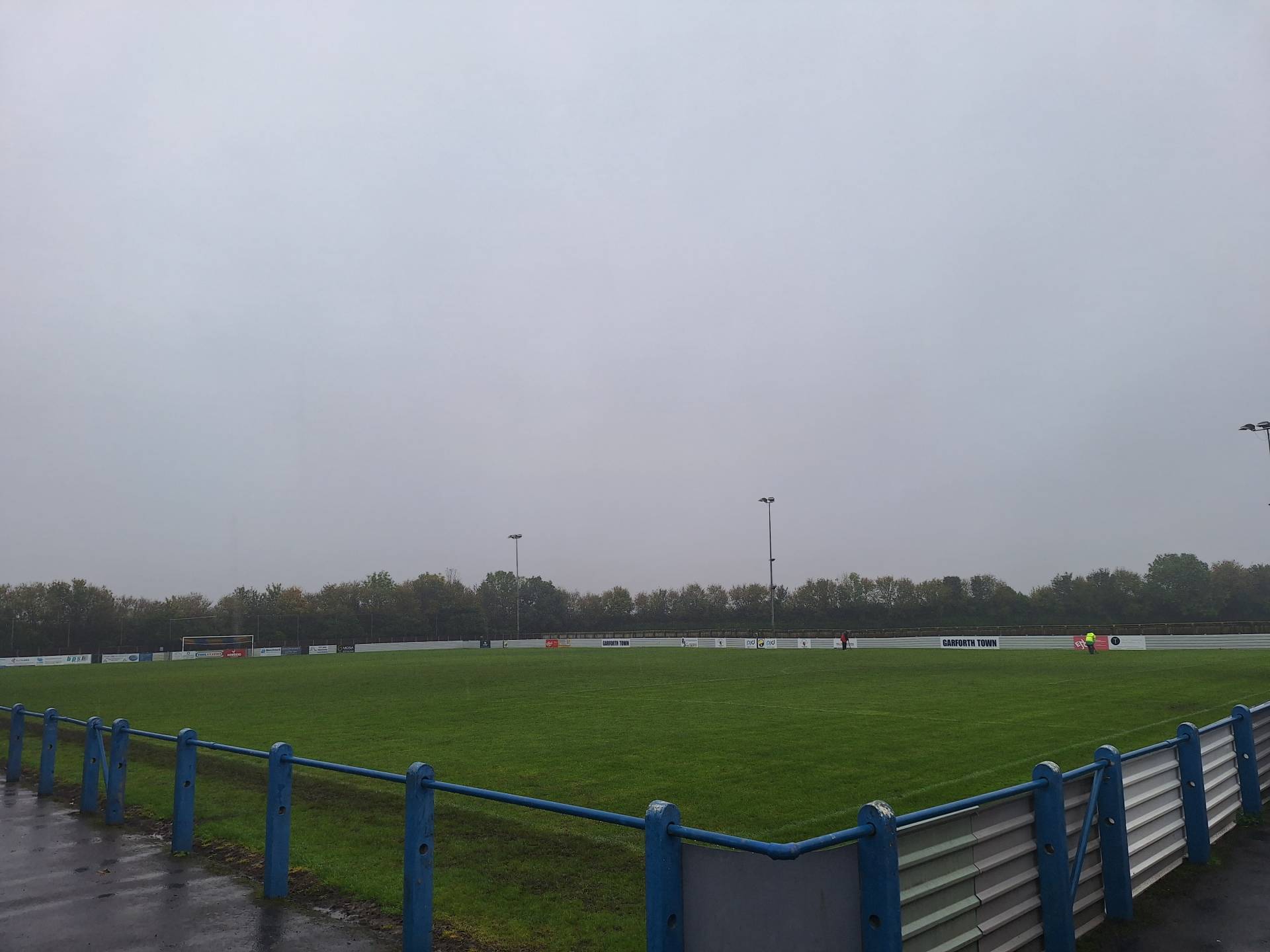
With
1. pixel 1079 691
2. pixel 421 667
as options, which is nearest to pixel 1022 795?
pixel 1079 691

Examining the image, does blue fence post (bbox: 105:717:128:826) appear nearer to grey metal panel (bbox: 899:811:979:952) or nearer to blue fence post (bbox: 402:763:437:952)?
blue fence post (bbox: 402:763:437:952)

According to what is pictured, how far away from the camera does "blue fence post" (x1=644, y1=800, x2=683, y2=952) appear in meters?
3.93

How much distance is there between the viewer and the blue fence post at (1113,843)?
608cm

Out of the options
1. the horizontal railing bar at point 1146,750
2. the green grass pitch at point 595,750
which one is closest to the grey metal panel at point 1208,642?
the green grass pitch at point 595,750

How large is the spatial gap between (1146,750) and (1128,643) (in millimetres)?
45637

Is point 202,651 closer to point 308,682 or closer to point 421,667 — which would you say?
point 421,667

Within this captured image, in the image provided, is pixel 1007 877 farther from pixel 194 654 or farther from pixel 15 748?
pixel 194 654

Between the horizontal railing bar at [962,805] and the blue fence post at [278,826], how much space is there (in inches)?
193

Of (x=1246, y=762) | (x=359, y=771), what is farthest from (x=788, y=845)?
(x=1246, y=762)

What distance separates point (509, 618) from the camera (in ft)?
430

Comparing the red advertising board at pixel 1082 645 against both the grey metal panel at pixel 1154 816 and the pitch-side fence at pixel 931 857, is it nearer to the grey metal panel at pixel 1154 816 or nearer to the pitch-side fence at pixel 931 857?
the pitch-side fence at pixel 931 857

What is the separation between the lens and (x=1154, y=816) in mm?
6770

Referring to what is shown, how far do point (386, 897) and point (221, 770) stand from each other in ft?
25.9

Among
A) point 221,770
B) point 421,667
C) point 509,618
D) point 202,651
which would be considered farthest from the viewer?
point 509,618
